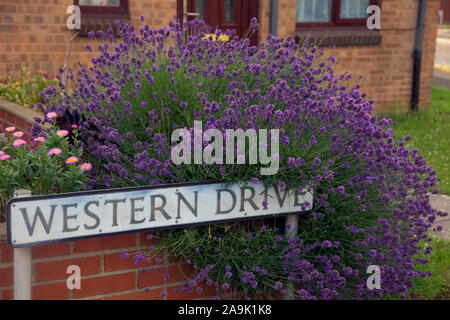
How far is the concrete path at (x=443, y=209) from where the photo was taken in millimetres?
4712

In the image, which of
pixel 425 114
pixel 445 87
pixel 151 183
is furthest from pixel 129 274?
pixel 445 87

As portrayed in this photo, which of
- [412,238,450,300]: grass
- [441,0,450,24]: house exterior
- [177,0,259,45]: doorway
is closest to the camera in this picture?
[412,238,450,300]: grass

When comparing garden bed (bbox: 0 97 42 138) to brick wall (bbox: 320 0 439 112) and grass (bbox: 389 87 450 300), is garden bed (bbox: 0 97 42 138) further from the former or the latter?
brick wall (bbox: 320 0 439 112)

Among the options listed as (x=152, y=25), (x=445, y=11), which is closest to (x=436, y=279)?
(x=152, y=25)

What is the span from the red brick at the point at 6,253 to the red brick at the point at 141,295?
487 mm

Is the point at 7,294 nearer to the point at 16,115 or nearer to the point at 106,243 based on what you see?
the point at 106,243

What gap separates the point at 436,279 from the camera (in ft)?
12.5

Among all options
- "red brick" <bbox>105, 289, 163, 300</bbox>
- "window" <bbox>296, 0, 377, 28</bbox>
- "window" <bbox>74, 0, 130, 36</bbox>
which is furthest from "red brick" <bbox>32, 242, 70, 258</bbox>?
"window" <bbox>296, 0, 377, 28</bbox>

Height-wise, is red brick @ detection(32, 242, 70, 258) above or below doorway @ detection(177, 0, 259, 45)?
below

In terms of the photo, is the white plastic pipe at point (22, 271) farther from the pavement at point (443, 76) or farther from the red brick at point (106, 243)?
the pavement at point (443, 76)

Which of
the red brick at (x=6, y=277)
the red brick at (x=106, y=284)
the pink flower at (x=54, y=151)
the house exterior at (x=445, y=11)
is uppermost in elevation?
the house exterior at (x=445, y=11)

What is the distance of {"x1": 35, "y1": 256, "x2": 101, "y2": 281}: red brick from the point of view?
2.83 m

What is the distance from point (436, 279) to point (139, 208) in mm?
2007

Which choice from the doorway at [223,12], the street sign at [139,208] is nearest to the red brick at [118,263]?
the street sign at [139,208]
